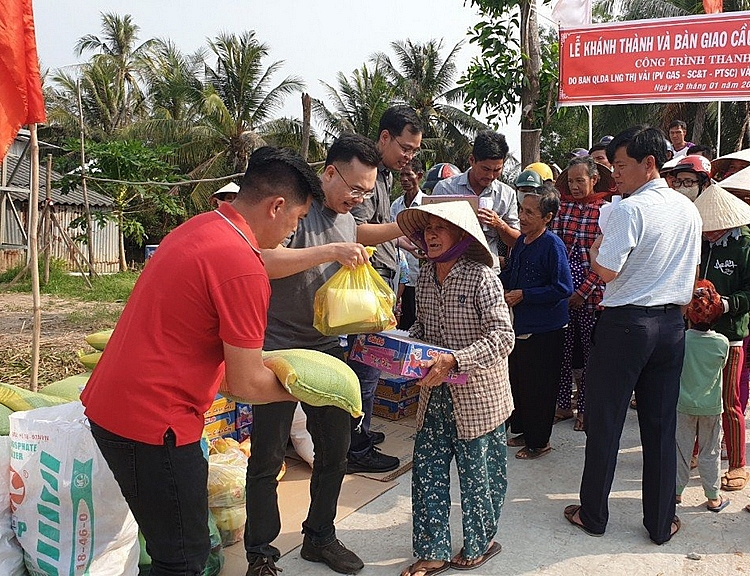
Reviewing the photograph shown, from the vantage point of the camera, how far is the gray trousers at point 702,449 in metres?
3.61

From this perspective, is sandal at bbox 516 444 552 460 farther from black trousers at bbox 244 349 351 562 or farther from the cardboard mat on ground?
black trousers at bbox 244 349 351 562

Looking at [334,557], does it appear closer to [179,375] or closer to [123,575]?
[123,575]

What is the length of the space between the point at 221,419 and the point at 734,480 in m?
2.99

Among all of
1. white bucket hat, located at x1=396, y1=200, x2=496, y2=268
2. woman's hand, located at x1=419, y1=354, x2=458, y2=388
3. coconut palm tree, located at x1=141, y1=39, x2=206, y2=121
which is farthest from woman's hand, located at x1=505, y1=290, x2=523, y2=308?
coconut palm tree, located at x1=141, y1=39, x2=206, y2=121

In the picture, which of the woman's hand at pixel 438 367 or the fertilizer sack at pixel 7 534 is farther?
the woman's hand at pixel 438 367

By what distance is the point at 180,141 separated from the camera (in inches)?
882

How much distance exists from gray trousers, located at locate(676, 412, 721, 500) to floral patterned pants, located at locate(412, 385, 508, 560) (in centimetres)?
130

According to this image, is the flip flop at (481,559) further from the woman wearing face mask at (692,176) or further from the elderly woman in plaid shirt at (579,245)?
the woman wearing face mask at (692,176)

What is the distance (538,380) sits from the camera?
14.5ft

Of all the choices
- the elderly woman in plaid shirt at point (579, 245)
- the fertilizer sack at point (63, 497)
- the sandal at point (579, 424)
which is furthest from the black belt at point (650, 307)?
the fertilizer sack at point (63, 497)

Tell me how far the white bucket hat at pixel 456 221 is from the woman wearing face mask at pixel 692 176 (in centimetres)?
218

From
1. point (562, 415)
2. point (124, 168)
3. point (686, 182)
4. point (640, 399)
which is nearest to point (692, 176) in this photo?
point (686, 182)

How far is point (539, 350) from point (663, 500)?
1.33 metres

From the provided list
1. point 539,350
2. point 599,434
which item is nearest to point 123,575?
point 599,434
